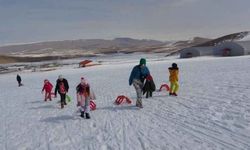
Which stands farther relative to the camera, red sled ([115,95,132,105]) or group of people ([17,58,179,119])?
red sled ([115,95,132,105])

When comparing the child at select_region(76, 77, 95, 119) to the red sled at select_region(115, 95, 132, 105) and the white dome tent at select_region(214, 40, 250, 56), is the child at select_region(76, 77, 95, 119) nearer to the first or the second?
the red sled at select_region(115, 95, 132, 105)

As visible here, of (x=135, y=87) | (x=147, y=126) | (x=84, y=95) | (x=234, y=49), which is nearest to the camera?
(x=147, y=126)

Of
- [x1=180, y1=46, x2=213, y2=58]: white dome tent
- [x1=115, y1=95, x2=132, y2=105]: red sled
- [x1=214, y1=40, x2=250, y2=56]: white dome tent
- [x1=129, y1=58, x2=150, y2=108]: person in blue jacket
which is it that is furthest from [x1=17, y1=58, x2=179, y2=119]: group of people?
[x1=180, y1=46, x2=213, y2=58]: white dome tent

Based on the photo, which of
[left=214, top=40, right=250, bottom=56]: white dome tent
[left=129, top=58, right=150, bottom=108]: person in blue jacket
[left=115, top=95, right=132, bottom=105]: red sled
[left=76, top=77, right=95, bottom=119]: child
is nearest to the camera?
[left=76, top=77, right=95, bottom=119]: child

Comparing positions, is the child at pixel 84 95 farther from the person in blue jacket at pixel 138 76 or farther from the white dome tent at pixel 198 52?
the white dome tent at pixel 198 52

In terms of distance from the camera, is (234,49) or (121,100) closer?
(121,100)

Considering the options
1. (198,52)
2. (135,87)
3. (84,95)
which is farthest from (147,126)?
(198,52)

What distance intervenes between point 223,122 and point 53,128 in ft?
18.6

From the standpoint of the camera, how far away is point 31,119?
14242mm

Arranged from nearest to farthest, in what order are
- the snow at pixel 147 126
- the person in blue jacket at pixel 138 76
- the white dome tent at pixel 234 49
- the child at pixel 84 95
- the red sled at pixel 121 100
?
the snow at pixel 147 126 < the child at pixel 84 95 < the person in blue jacket at pixel 138 76 < the red sled at pixel 121 100 < the white dome tent at pixel 234 49

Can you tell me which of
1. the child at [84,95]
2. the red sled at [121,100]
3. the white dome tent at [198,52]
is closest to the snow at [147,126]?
the red sled at [121,100]

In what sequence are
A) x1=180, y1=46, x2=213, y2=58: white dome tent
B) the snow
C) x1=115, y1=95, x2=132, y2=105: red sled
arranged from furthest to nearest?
1. x1=180, y1=46, x2=213, y2=58: white dome tent
2. x1=115, y1=95, x2=132, y2=105: red sled
3. the snow

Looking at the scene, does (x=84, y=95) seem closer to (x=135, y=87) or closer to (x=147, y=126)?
(x=135, y=87)

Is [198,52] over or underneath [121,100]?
over
